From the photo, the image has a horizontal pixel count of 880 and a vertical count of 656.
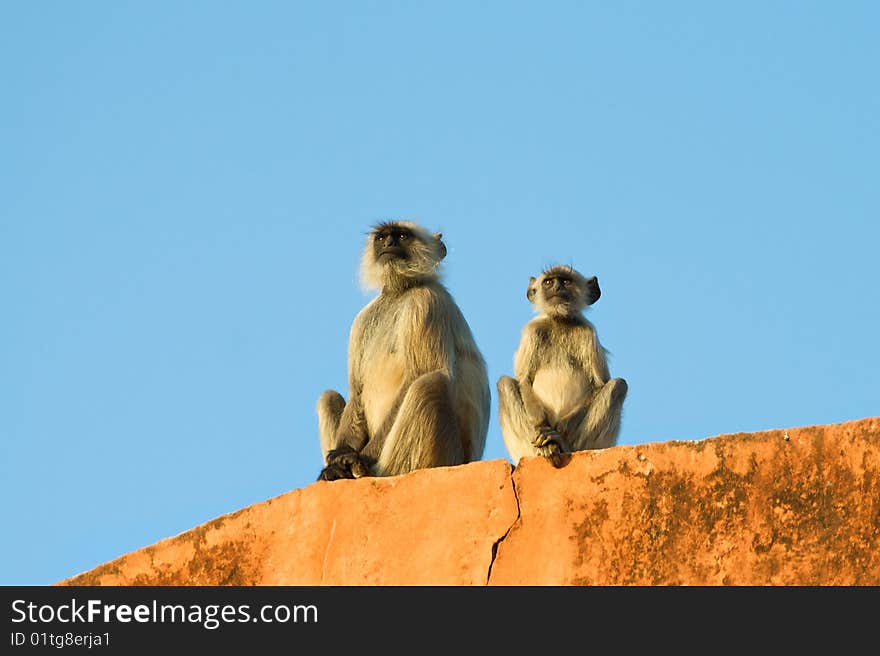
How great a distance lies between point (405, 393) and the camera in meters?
7.64

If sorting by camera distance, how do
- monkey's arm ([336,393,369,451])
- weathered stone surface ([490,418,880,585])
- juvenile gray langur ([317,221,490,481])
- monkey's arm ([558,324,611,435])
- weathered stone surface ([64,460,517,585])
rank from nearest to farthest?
weathered stone surface ([490,418,880,585]), weathered stone surface ([64,460,517,585]), juvenile gray langur ([317,221,490,481]), monkey's arm ([336,393,369,451]), monkey's arm ([558,324,611,435])

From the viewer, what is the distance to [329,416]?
811 centimetres

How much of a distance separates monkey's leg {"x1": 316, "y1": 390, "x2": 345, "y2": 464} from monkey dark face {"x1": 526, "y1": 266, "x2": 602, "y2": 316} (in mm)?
1528

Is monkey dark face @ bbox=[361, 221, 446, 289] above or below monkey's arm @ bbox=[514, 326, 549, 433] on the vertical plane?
above

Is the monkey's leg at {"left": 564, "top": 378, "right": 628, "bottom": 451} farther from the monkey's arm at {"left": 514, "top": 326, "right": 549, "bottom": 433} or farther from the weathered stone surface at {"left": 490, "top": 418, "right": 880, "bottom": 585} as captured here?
the weathered stone surface at {"left": 490, "top": 418, "right": 880, "bottom": 585}

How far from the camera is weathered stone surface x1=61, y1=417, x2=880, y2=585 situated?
17.4ft

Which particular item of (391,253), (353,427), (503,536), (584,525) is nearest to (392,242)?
(391,253)

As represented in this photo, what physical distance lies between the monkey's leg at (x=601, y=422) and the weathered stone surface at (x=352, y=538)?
2335 mm

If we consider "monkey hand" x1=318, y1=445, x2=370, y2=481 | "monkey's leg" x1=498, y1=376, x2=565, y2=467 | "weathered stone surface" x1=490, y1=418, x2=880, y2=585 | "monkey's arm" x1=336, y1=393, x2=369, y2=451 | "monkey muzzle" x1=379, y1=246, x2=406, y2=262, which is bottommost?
"weathered stone surface" x1=490, y1=418, x2=880, y2=585

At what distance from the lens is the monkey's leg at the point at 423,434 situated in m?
7.34

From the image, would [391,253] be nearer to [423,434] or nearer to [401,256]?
[401,256]

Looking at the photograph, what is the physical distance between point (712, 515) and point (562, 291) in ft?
12.2

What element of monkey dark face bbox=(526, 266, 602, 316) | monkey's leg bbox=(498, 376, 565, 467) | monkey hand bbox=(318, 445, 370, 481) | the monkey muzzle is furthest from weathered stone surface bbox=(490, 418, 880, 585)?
monkey dark face bbox=(526, 266, 602, 316)
